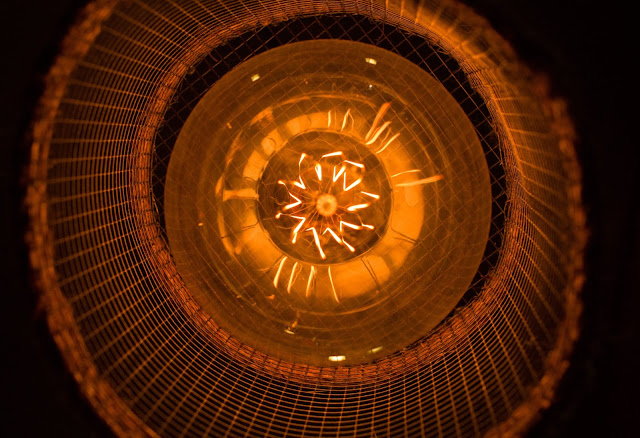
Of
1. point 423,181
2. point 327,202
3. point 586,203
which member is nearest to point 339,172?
point 327,202

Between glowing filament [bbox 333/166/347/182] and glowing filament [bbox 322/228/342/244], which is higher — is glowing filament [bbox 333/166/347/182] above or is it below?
above

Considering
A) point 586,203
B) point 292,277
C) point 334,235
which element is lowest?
point 292,277

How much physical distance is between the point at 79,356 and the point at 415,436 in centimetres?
70

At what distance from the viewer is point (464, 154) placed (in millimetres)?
1261

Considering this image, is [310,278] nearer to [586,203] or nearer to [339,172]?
[339,172]

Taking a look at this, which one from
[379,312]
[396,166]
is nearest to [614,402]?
[379,312]

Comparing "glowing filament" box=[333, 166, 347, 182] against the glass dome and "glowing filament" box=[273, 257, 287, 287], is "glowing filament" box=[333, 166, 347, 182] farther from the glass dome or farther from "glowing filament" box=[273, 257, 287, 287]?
"glowing filament" box=[273, 257, 287, 287]

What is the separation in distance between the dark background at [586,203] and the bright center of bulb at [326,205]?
0.62 m

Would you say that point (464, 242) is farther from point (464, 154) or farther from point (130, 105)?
point (130, 105)

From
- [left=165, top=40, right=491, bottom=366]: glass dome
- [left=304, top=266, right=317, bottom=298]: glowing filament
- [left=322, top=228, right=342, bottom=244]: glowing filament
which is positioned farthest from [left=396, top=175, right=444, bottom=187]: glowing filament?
[left=304, top=266, right=317, bottom=298]: glowing filament

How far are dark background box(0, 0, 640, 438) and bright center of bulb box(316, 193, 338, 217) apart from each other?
62 cm

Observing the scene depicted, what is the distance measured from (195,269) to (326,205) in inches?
14.6

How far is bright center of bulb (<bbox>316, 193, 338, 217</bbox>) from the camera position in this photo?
1.32 m

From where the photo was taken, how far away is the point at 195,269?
49.9 inches
